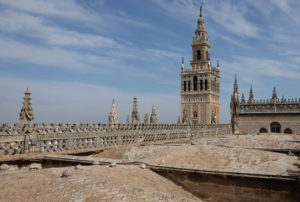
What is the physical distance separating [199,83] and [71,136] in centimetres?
7313

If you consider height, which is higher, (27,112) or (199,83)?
(199,83)

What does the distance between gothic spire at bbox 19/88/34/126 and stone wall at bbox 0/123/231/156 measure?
31cm

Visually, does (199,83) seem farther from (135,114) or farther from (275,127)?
(135,114)

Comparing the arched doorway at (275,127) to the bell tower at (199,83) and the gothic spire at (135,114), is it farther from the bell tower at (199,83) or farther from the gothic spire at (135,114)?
the bell tower at (199,83)

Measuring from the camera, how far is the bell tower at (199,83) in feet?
278

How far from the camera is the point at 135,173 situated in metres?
8.27

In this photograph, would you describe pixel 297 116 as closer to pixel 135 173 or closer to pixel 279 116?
pixel 279 116

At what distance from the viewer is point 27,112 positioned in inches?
591

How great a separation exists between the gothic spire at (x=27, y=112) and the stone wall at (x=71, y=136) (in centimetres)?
31

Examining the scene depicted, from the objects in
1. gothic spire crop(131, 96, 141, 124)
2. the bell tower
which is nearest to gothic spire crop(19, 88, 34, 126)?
gothic spire crop(131, 96, 141, 124)

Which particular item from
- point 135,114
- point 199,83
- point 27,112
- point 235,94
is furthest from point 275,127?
point 199,83

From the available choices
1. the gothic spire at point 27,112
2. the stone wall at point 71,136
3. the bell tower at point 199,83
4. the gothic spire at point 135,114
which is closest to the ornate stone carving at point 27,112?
the gothic spire at point 27,112

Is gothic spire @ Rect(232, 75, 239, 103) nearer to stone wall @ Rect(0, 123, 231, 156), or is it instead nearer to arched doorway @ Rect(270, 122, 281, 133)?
arched doorway @ Rect(270, 122, 281, 133)

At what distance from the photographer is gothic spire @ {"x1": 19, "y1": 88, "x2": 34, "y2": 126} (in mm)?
14750
